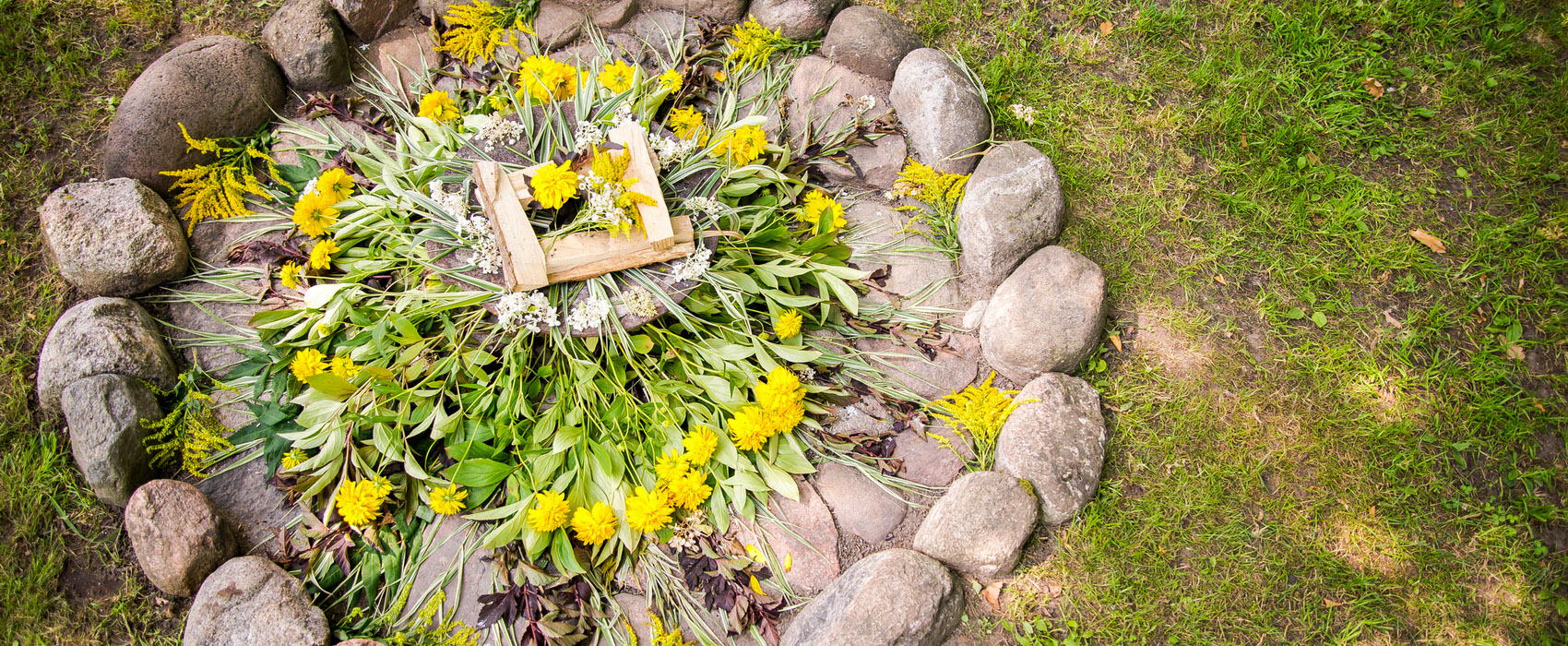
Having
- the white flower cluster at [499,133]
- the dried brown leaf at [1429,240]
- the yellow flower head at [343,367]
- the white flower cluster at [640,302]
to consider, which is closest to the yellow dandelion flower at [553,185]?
the white flower cluster at [640,302]

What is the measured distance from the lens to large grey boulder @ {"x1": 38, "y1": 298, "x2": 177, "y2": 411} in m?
2.48

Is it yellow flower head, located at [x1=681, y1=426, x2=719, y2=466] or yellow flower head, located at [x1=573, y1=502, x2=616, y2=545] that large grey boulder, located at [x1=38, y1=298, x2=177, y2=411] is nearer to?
yellow flower head, located at [x1=573, y1=502, x2=616, y2=545]

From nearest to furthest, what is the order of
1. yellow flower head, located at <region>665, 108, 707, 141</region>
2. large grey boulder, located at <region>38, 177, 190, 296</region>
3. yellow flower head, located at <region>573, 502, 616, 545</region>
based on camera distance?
yellow flower head, located at <region>573, 502, 616, 545</region> → large grey boulder, located at <region>38, 177, 190, 296</region> → yellow flower head, located at <region>665, 108, 707, 141</region>

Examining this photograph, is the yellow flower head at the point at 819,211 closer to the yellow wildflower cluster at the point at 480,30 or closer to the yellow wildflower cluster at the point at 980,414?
the yellow wildflower cluster at the point at 980,414

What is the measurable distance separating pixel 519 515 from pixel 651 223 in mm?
1080

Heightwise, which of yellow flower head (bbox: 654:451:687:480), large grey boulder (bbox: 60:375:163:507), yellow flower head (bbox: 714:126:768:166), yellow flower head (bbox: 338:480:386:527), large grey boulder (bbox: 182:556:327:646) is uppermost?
yellow flower head (bbox: 714:126:768:166)

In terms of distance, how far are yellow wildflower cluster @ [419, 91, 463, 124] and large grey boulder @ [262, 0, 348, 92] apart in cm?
51

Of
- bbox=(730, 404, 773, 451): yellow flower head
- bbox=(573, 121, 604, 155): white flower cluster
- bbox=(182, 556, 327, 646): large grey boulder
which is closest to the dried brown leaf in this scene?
bbox=(730, 404, 773, 451): yellow flower head

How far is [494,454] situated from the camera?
2521 millimetres

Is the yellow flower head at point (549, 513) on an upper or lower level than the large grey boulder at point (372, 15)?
lower

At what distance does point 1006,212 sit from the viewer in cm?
281

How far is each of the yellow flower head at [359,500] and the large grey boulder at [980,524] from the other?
72.0 inches

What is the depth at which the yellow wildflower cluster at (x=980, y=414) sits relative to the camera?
2.64m

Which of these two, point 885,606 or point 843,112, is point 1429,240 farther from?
point 885,606
